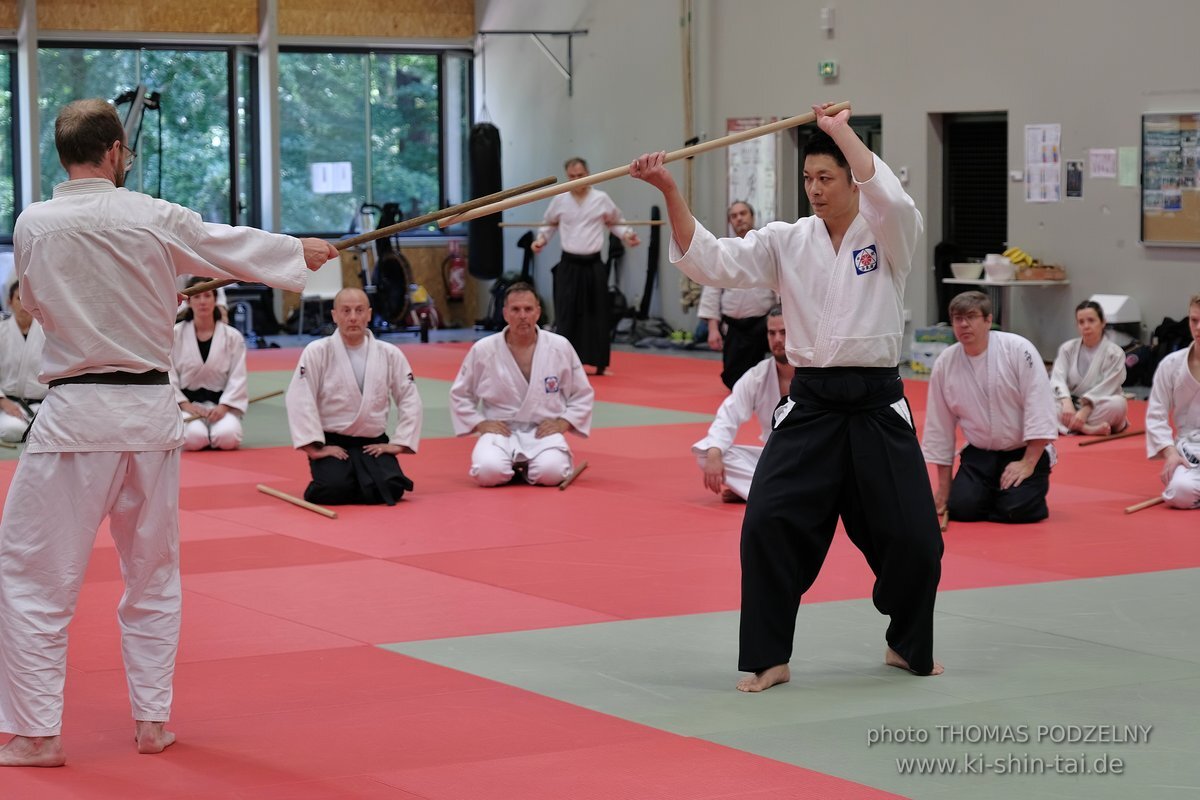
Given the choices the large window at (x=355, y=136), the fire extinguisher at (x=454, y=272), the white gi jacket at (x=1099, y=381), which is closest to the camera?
the white gi jacket at (x=1099, y=381)

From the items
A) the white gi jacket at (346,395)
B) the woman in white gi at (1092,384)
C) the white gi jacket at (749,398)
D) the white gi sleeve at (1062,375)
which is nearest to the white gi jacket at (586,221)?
the white gi sleeve at (1062,375)

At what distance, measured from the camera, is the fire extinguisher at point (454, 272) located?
18.6 metres

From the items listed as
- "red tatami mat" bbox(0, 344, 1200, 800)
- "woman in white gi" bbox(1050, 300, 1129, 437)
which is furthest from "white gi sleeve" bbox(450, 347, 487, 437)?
"woman in white gi" bbox(1050, 300, 1129, 437)

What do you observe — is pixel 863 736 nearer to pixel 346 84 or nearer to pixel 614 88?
pixel 614 88

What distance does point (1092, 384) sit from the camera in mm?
9719

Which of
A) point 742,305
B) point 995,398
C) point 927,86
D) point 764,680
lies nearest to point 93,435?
point 764,680

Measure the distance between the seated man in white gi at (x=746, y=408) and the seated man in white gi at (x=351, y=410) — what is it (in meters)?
1.45

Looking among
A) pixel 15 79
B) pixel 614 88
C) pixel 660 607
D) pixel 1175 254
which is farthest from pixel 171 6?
pixel 660 607

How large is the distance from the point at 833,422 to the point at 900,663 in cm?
75

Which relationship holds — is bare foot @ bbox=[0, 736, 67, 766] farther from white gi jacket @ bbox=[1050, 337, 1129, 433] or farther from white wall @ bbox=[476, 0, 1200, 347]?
white wall @ bbox=[476, 0, 1200, 347]

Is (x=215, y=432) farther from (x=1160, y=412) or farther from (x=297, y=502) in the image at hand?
(x=1160, y=412)

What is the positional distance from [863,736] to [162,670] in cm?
174

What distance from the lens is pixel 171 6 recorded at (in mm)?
17547

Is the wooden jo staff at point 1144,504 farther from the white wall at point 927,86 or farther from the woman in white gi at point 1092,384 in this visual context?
the white wall at point 927,86
